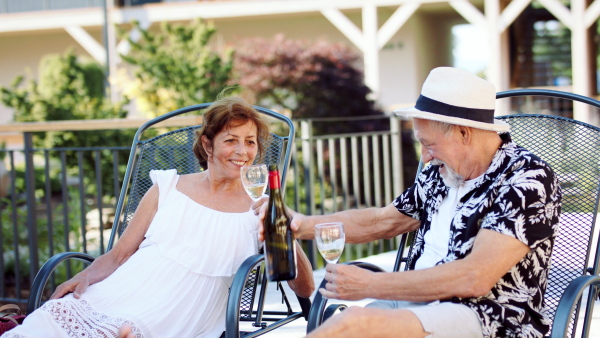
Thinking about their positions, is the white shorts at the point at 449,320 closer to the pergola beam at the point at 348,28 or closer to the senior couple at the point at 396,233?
the senior couple at the point at 396,233

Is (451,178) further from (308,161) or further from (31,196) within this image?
(31,196)

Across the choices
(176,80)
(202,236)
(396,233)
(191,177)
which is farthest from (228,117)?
(176,80)

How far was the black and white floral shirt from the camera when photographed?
6.85 feet

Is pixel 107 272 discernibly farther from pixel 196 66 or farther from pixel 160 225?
pixel 196 66

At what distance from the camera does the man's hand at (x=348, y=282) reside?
2.12 m

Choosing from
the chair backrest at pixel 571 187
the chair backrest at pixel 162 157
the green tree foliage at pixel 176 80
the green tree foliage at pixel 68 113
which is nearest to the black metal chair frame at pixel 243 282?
the chair backrest at pixel 162 157

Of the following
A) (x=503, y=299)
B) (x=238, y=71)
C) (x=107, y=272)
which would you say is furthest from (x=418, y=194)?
(x=238, y=71)

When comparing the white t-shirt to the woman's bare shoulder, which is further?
the woman's bare shoulder

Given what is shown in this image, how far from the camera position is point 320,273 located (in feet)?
15.5

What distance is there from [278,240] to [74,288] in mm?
871

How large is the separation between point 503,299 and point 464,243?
0.20 metres

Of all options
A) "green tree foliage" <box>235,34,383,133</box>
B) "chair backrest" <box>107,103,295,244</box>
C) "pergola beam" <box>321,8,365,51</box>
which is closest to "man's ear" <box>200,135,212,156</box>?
"chair backrest" <box>107,103,295,244</box>

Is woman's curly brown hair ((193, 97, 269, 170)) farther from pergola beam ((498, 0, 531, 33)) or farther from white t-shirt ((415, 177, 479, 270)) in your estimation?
pergola beam ((498, 0, 531, 33))

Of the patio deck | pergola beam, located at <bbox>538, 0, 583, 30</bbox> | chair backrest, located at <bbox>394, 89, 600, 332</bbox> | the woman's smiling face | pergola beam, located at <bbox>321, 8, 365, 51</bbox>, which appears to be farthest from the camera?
pergola beam, located at <bbox>321, 8, 365, 51</bbox>
